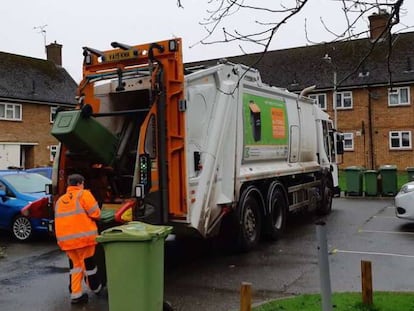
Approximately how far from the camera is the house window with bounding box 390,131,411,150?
98.7 feet

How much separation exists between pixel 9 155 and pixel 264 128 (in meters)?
23.1

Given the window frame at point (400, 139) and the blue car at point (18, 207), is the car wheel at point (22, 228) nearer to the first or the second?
the blue car at point (18, 207)

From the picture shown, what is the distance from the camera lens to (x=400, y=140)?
99.5ft

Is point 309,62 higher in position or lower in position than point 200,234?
higher

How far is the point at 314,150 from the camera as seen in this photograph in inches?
504

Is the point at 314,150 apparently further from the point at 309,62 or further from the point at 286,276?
the point at 309,62

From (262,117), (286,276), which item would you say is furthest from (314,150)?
(286,276)

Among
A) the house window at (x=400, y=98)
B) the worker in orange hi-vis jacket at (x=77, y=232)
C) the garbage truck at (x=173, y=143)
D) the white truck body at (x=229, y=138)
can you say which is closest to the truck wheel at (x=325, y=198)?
the white truck body at (x=229, y=138)

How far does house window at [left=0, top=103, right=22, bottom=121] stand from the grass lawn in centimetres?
2708

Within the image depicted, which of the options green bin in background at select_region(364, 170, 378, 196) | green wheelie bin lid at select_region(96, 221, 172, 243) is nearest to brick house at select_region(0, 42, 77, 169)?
green bin in background at select_region(364, 170, 378, 196)

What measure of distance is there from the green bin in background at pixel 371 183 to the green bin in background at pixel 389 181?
236 mm

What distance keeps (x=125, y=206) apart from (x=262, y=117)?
363cm

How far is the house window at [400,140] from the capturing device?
30.1 meters

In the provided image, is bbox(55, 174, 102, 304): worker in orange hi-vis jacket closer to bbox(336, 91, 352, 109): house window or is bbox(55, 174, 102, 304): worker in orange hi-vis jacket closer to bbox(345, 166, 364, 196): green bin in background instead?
bbox(345, 166, 364, 196): green bin in background
